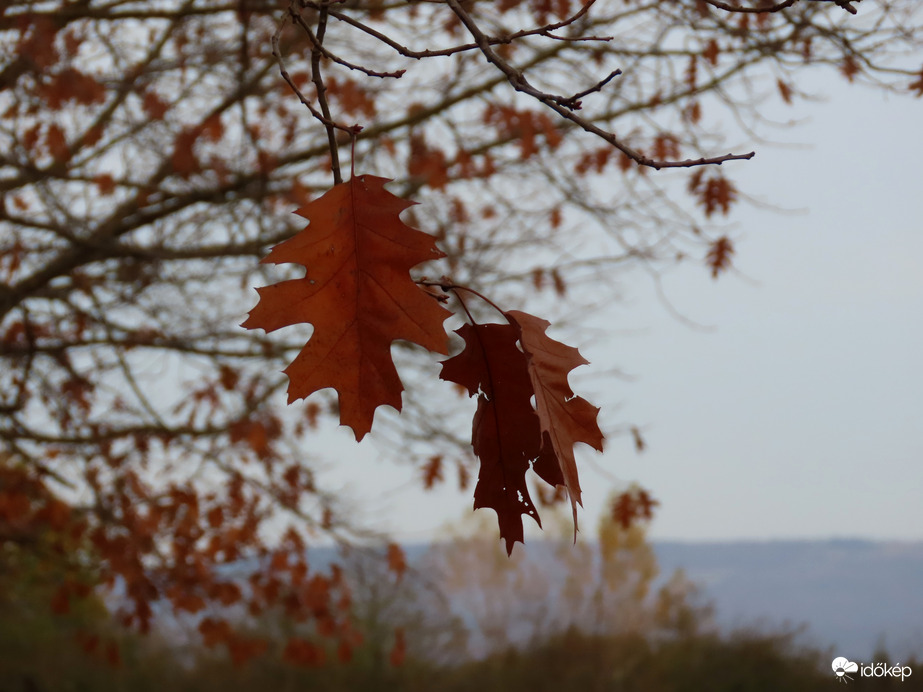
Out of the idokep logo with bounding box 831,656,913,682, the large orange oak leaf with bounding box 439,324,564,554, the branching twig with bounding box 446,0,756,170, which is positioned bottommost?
the idokep logo with bounding box 831,656,913,682

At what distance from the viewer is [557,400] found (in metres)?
1.11

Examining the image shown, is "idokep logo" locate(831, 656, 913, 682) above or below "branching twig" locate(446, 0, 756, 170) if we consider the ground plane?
below

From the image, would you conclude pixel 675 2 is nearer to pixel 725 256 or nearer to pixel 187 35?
pixel 725 256

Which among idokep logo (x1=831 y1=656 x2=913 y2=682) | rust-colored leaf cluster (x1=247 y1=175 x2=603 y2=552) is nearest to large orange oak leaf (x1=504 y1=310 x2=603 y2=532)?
rust-colored leaf cluster (x1=247 y1=175 x2=603 y2=552)

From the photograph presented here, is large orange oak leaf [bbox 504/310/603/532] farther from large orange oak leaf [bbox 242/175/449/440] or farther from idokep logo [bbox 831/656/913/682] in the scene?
idokep logo [bbox 831/656/913/682]

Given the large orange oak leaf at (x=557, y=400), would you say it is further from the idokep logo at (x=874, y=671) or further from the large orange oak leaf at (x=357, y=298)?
the idokep logo at (x=874, y=671)

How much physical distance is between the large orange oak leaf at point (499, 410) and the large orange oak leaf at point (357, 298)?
74 mm

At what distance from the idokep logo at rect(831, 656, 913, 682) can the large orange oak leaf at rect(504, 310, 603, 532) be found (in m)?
7.95

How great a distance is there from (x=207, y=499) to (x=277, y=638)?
4.67 meters

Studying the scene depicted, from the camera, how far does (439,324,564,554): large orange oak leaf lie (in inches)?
44.8

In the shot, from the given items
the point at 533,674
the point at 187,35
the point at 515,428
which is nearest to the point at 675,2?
the point at 187,35

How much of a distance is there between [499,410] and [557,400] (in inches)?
3.0

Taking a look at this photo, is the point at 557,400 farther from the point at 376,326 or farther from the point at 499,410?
the point at 376,326

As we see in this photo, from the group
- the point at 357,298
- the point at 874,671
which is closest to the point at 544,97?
the point at 357,298
